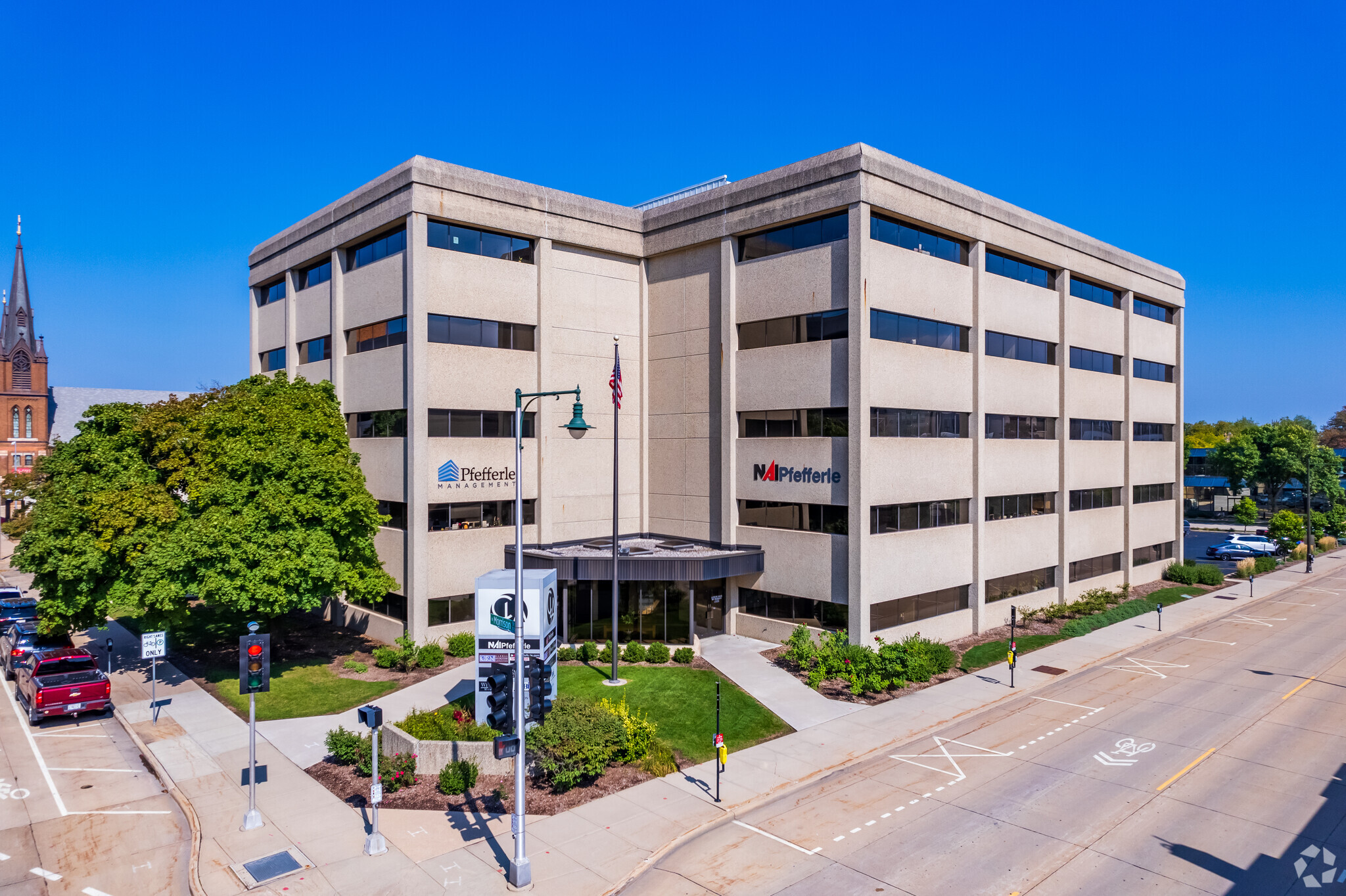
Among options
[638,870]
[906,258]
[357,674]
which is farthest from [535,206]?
Result: [638,870]

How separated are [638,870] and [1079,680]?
65.3 ft

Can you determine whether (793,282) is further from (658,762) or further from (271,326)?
(271,326)

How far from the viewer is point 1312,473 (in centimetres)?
7200

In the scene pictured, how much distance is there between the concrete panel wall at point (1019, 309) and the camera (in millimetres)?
34500

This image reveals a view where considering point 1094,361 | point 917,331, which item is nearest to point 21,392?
point 917,331

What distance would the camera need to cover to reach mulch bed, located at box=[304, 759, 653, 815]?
54.9 feet

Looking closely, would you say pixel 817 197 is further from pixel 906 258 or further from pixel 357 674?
pixel 357 674

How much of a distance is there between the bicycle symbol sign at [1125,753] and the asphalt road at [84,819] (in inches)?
804

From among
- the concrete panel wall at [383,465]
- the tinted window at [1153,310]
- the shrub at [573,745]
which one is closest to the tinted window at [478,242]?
the concrete panel wall at [383,465]

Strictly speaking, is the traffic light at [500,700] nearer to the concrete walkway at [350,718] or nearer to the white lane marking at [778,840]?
the white lane marking at [778,840]

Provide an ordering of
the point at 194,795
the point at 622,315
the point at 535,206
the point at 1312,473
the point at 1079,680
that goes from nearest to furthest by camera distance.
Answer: the point at 194,795 → the point at 1079,680 → the point at 535,206 → the point at 622,315 → the point at 1312,473

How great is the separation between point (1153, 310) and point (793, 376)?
100 feet

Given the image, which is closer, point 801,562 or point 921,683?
point 921,683

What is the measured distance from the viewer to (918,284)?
102ft
